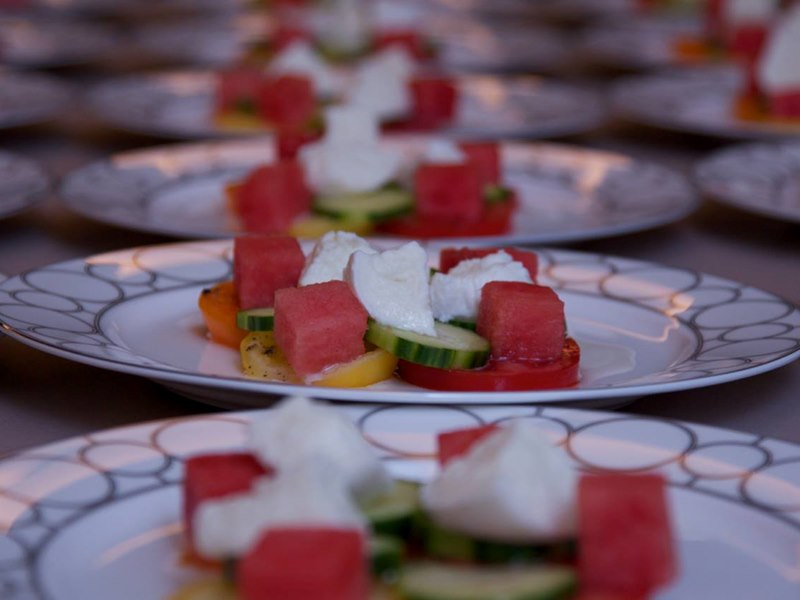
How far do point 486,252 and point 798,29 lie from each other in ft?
5.22

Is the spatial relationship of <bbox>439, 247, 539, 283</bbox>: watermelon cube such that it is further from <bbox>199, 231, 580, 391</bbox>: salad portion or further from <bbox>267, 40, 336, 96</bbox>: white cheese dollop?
<bbox>267, 40, 336, 96</bbox>: white cheese dollop

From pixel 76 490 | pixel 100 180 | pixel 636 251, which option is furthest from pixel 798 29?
pixel 76 490

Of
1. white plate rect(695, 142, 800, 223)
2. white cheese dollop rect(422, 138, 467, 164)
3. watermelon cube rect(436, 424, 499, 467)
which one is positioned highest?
white cheese dollop rect(422, 138, 467, 164)

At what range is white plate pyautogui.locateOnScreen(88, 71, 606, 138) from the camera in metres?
2.63

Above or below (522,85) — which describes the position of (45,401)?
below

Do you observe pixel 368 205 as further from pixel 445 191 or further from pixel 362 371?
pixel 362 371

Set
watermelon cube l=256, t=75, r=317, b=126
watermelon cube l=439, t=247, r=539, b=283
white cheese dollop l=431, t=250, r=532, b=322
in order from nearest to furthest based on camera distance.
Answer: white cheese dollop l=431, t=250, r=532, b=322 → watermelon cube l=439, t=247, r=539, b=283 → watermelon cube l=256, t=75, r=317, b=126

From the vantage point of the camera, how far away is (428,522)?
92cm

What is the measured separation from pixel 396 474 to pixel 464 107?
7.15ft

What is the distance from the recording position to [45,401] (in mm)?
1379

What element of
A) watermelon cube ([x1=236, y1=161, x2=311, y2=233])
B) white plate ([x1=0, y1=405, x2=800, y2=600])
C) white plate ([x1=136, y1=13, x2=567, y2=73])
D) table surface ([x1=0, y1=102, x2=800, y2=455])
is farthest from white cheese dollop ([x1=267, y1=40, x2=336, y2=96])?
white plate ([x1=0, y1=405, x2=800, y2=600])

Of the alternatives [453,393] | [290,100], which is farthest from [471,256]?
[290,100]

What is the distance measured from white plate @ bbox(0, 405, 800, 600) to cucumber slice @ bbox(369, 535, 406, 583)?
14 centimetres

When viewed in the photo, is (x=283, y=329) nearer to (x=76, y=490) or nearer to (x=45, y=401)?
(x=45, y=401)
